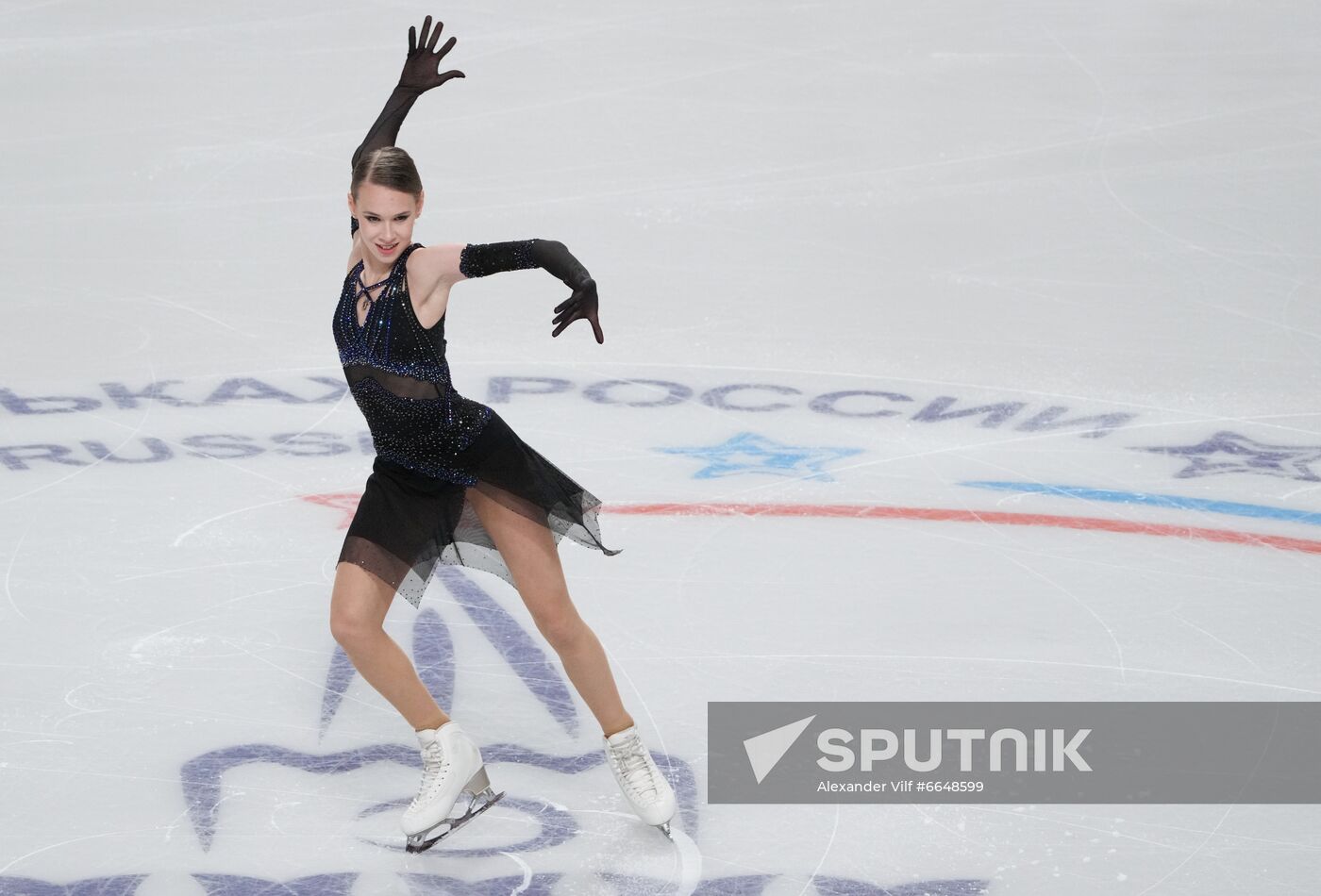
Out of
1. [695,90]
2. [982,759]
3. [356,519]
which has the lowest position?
[982,759]

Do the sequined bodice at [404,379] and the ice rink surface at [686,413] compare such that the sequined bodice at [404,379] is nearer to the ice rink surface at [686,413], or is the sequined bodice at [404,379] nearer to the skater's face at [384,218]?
the skater's face at [384,218]

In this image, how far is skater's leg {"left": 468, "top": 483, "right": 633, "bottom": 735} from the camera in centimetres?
310

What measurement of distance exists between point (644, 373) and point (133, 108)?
345 cm

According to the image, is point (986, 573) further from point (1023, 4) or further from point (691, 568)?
point (1023, 4)

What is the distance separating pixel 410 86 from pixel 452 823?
159 centimetres

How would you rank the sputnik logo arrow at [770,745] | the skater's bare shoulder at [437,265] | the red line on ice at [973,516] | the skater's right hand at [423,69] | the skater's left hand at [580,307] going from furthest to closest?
the red line on ice at [973,516] → the skater's right hand at [423,69] → the sputnik logo arrow at [770,745] → the skater's bare shoulder at [437,265] → the skater's left hand at [580,307]

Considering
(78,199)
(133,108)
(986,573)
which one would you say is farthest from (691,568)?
(133,108)

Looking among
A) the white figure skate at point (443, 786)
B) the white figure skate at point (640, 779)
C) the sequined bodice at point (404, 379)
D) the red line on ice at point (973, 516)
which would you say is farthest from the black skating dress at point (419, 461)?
the red line on ice at point (973, 516)

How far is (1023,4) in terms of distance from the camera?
8.89 meters

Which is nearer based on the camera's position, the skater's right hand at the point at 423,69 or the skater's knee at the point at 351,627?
the skater's knee at the point at 351,627

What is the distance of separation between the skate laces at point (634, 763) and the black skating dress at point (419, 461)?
0.38m

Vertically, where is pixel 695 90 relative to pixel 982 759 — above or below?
above

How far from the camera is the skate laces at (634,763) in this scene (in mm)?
3059

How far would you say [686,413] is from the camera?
5.30 m
